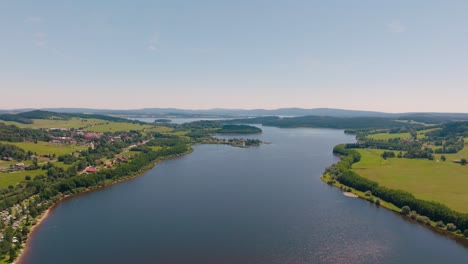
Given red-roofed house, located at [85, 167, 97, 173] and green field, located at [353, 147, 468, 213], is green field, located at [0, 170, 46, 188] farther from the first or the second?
green field, located at [353, 147, 468, 213]

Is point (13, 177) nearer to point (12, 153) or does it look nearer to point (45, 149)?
point (12, 153)

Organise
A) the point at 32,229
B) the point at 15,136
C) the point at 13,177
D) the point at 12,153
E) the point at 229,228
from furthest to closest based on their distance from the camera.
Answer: the point at 15,136, the point at 12,153, the point at 13,177, the point at 229,228, the point at 32,229

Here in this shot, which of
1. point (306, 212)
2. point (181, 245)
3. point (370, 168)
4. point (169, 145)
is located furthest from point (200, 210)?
point (169, 145)

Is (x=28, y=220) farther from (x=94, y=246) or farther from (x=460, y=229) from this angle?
(x=460, y=229)

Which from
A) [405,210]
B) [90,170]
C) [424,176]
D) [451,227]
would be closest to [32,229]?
[90,170]

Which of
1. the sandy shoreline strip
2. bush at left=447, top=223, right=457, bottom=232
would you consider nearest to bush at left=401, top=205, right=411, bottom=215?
bush at left=447, top=223, right=457, bottom=232

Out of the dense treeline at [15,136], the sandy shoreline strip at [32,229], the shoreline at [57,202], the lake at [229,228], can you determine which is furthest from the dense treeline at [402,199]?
the dense treeline at [15,136]
